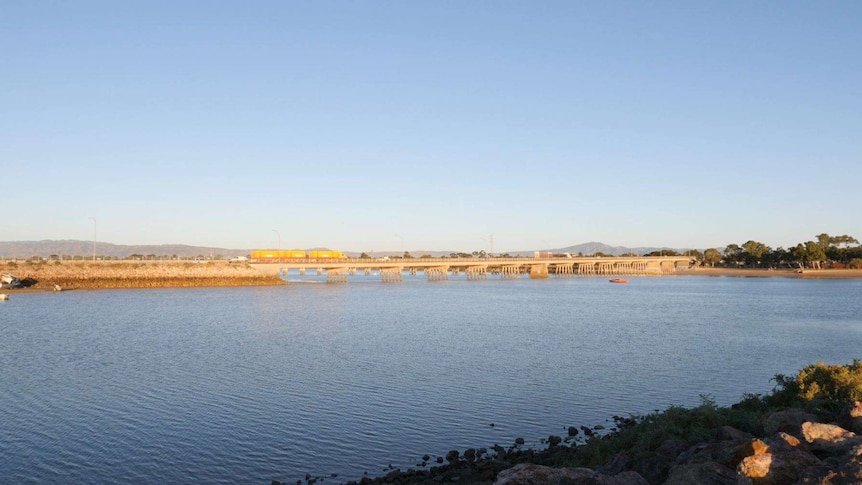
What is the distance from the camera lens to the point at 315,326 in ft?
190

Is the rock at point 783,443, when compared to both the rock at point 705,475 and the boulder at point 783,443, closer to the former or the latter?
the boulder at point 783,443

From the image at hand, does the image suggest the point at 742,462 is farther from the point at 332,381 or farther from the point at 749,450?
the point at 332,381

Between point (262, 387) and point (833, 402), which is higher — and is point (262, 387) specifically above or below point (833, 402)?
below

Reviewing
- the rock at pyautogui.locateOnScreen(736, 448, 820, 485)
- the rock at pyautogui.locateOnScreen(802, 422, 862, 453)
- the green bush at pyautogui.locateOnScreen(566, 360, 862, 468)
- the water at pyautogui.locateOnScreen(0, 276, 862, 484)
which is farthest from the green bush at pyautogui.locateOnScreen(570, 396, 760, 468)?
the rock at pyautogui.locateOnScreen(736, 448, 820, 485)

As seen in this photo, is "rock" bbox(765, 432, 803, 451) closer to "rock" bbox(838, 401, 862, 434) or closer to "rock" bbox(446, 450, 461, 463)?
"rock" bbox(838, 401, 862, 434)

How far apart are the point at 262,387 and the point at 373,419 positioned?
27.9 feet

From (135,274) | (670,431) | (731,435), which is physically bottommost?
(670,431)

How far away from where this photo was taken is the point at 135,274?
386ft

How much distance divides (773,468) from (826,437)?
2.51 meters

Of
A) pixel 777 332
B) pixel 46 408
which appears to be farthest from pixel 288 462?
pixel 777 332

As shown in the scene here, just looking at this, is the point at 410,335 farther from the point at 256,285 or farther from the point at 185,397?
the point at 256,285

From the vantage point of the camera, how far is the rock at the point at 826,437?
11617 mm

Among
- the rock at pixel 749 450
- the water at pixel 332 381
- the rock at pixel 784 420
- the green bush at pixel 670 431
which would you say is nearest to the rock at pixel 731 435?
the rock at pixel 784 420

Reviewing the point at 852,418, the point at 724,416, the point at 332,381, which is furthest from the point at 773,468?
the point at 332,381
